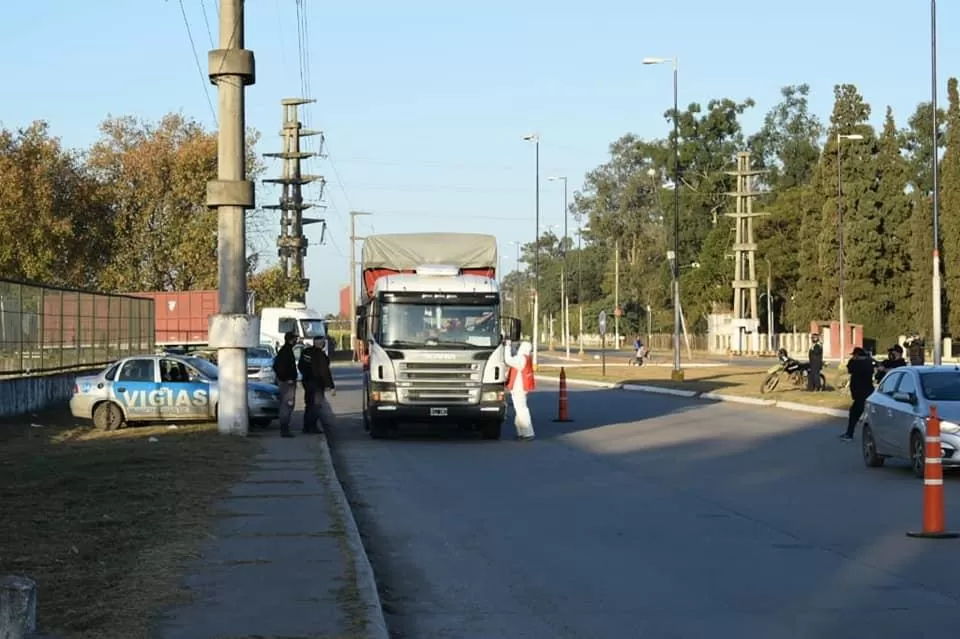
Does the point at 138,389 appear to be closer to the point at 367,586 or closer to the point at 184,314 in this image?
the point at 367,586

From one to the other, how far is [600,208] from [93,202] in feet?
295

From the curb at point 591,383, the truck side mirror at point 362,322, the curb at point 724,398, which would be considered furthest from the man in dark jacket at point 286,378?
the curb at point 591,383

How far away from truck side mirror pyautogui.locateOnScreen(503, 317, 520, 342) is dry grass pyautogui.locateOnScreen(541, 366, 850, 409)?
11.2m

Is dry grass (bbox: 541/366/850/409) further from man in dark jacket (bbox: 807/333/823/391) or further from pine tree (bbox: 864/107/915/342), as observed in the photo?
pine tree (bbox: 864/107/915/342)

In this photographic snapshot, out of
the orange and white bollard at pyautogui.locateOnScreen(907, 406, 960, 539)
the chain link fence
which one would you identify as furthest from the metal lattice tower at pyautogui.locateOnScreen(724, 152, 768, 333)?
the orange and white bollard at pyautogui.locateOnScreen(907, 406, 960, 539)

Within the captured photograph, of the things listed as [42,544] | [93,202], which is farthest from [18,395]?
[93,202]

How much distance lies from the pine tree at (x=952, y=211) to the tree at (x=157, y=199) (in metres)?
34.1

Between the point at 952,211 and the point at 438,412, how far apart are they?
2125 inches

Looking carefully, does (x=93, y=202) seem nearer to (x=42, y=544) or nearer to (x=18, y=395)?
(x=18, y=395)

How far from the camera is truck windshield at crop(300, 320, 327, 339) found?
60531 millimetres

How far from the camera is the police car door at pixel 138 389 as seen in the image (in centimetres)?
2802

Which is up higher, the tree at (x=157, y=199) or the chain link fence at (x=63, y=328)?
the tree at (x=157, y=199)

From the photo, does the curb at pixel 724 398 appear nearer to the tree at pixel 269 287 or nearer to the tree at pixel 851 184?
the tree at pixel 269 287

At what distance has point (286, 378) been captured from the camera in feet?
86.8
